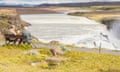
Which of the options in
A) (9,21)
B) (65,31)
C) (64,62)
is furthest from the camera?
(65,31)

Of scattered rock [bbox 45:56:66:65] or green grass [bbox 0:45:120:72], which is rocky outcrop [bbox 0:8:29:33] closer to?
green grass [bbox 0:45:120:72]

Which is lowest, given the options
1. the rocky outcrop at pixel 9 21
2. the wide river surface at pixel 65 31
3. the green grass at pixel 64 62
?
the wide river surface at pixel 65 31

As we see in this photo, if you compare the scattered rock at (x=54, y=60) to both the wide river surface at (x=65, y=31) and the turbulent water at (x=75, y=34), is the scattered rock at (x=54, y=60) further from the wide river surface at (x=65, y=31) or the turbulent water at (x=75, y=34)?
the wide river surface at (x=65, y=31)

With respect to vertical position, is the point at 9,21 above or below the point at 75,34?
above

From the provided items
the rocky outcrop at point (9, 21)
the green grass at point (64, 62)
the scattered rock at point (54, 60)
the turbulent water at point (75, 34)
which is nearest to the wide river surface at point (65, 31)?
the turbulent water at point (75, 34)

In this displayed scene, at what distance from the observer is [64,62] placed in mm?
20281

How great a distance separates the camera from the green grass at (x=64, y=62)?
18.5m

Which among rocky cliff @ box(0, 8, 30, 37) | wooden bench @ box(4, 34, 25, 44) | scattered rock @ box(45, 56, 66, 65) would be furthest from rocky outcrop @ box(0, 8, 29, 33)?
scattered rock @ box(45, 56, 66, 65)

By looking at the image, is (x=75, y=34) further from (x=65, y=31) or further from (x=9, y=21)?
(x=9, y=21)

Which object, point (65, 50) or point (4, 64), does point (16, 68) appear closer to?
point (4, 64)

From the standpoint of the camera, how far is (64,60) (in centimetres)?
2055

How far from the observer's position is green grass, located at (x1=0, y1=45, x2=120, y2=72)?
18516 mm

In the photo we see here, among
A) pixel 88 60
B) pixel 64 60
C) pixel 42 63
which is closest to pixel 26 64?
pixel 42 63

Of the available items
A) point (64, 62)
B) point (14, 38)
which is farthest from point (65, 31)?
point (64, 62)
